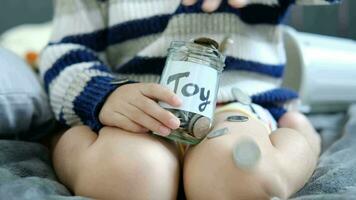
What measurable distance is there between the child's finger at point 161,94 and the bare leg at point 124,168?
0.17 feet

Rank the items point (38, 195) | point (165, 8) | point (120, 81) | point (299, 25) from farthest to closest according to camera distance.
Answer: point (299, 25)
point (165, 8)
point (120, 81)
point (38, 195)

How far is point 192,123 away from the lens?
2.09ft

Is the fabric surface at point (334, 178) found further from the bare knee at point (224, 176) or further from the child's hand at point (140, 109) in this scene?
the child's hand at point (140, 109)

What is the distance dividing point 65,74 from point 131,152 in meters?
0.26

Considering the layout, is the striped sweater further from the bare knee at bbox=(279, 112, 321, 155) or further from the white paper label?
the white paper label

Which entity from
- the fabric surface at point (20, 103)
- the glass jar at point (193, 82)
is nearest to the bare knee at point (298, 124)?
the glass jar at point (193, 82)

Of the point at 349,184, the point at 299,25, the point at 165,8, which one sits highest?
the point at 165,8

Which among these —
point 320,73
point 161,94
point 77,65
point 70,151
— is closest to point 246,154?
point 161,94

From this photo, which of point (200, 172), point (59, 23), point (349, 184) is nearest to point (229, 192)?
point (200, 172)

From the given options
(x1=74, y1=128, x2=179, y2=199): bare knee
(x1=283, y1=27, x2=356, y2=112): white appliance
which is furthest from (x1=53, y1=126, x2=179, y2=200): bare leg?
(x1=283, y1=27, x2=356, y2=112): white appliance

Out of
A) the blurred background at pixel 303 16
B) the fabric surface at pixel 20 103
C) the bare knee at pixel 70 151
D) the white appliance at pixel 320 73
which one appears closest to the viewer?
the bare knee at pixel 70 151

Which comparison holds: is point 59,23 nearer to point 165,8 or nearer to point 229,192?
point 165,8

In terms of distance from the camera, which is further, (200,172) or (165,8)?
(165,8)

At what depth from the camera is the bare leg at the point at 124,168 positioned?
2.02 feet
